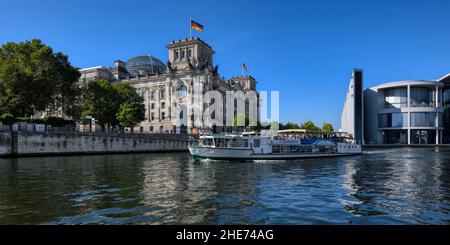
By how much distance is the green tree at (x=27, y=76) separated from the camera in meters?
60.3

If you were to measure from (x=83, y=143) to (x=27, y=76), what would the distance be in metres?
16.5

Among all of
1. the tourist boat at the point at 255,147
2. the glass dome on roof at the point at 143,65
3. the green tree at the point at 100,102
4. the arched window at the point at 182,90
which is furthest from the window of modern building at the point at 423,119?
the glass dome on roof at the point at 143,65

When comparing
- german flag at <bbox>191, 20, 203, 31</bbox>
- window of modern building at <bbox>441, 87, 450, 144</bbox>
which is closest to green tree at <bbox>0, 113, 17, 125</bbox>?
german flag at <bbox>191, 20, 203, 31</bbox>

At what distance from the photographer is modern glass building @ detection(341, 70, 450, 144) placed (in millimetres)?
111000

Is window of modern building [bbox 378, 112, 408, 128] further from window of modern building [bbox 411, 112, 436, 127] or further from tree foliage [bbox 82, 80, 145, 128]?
tree foliage [bbox 82, 80, 145, 128]

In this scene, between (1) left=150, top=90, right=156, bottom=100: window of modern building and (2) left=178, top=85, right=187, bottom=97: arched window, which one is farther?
(1) left=150, top=90, right=156, bottom=100: window of modern building

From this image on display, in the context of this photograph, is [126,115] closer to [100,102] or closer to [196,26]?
[100,102]

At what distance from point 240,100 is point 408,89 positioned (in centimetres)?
6983

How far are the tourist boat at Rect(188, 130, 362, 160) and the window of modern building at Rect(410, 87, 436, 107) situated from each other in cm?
7927

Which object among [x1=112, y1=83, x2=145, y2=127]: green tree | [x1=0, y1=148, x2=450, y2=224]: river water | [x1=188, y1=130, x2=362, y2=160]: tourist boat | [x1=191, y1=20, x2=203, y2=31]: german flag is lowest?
[x1=0, y1=148, x2=450, y2=224]: river water

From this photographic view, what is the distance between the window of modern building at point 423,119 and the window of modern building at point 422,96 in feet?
12.4

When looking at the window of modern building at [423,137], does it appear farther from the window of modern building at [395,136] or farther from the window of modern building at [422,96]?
the window of modern building at [422,96]
